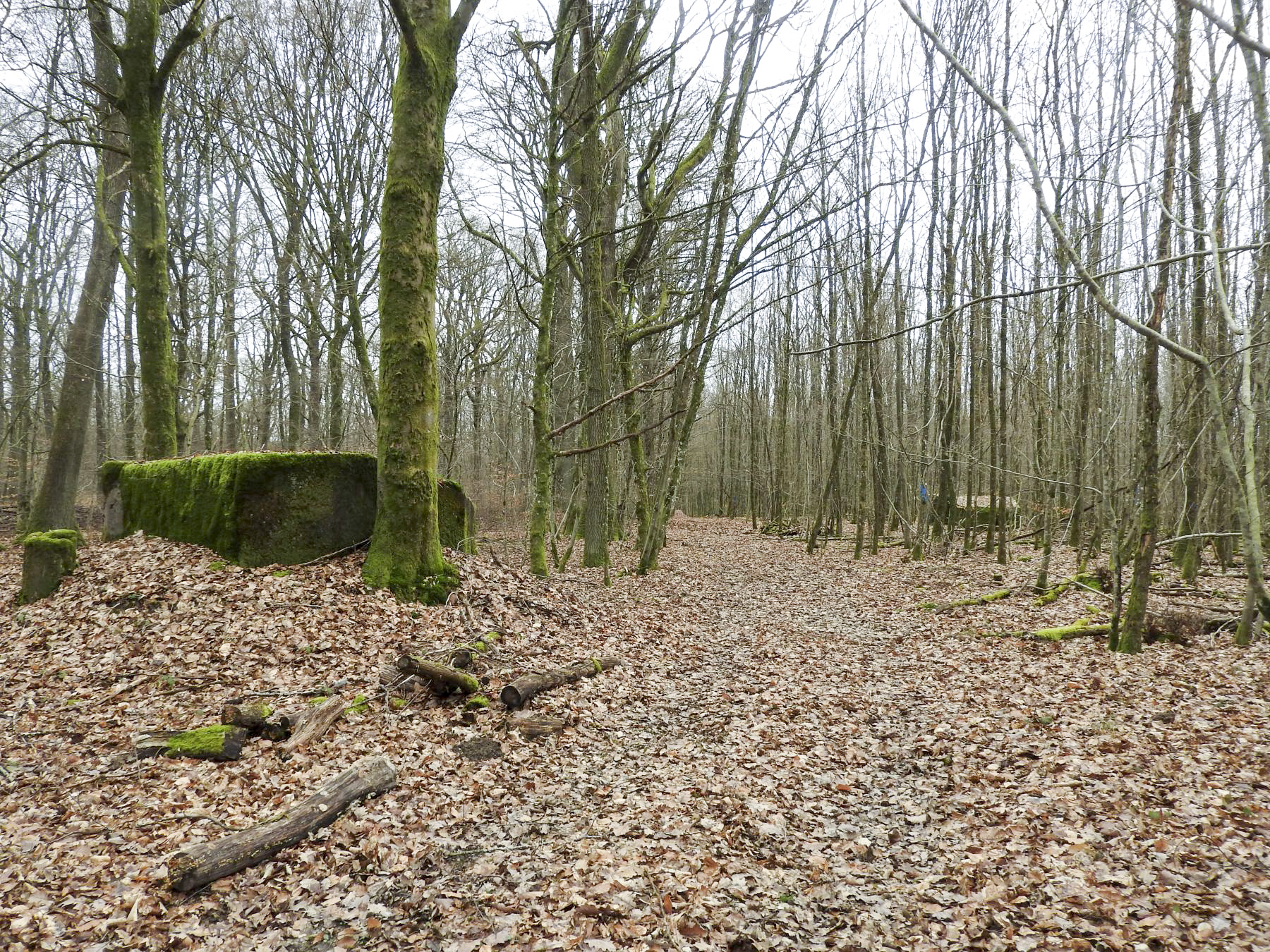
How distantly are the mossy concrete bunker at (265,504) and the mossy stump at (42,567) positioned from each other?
3.50 ft

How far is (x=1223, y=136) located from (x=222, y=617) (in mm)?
13822

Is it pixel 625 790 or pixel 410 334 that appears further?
pixel 410 334

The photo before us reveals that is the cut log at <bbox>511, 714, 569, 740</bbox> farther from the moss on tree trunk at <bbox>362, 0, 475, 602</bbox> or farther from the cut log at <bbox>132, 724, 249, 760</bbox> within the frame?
the moss on tree trunk at <bbox>362, 0, 475, 602</bbox>

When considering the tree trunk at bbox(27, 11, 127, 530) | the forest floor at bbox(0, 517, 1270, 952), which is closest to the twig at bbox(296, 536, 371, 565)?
the forest floor at bbox(0, 517, 1270, 952)

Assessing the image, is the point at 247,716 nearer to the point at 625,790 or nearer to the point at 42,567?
the point at 625,790

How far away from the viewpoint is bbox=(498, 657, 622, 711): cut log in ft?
17.6

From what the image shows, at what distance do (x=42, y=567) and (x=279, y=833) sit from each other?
517 centimetres

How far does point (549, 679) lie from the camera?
5.82 meters

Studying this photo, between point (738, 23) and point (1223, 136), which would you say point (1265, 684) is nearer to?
point (1223, 136)

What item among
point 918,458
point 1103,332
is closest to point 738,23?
point 918,458

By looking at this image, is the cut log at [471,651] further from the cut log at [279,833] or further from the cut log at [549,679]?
the cut log at [279,833]

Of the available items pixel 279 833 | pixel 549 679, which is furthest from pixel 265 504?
pixel 279 833

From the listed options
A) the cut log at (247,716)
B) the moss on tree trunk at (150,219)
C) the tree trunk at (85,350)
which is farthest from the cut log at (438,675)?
the tree trunk at (85,350)

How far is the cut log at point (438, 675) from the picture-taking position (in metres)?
5.30
